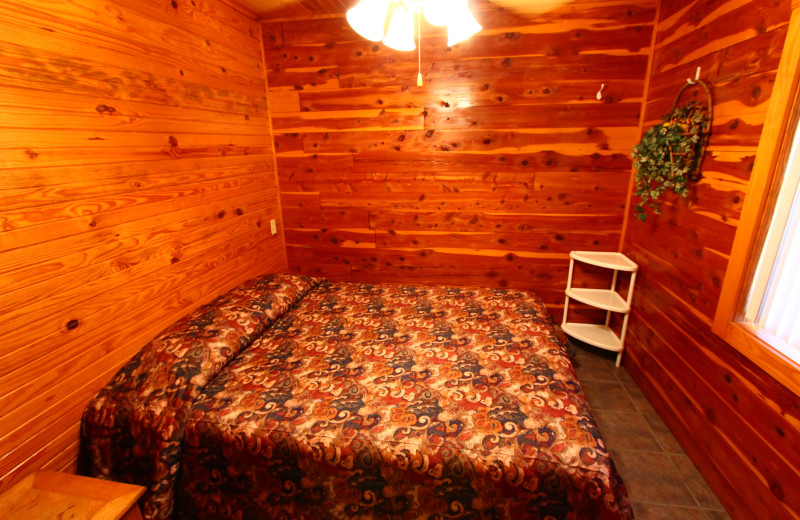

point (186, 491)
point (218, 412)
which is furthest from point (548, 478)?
point (186, 491)

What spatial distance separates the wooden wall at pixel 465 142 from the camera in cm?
241

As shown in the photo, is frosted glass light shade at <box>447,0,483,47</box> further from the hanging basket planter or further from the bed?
the bed

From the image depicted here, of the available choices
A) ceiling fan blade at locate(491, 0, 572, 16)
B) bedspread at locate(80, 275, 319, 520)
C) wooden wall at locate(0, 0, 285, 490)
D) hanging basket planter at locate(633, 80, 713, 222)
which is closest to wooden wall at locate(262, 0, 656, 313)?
ceiling fan blade at locate(491, 0, 572, 16)

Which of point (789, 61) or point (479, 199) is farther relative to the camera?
point (479, 199)

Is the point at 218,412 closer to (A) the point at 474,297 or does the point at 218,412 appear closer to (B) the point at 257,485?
A: (B) the point at 257,485

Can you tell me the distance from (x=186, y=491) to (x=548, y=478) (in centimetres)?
136

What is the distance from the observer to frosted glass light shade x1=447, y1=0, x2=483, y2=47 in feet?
4.43

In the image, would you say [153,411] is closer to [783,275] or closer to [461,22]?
[461,22]

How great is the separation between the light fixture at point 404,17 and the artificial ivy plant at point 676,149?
1.23 m

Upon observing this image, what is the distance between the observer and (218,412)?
1367mm

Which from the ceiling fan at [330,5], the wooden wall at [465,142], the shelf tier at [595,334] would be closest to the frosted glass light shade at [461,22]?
the wooden wall at [465,142]

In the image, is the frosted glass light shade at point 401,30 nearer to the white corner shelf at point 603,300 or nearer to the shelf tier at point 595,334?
the white corner shelf at point 603,300

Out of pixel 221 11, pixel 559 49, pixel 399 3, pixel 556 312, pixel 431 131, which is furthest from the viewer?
pixel 556 312

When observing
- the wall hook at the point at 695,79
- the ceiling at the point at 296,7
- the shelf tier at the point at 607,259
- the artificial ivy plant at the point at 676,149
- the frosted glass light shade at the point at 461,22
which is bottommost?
the shelf tier at the point at 607,259
